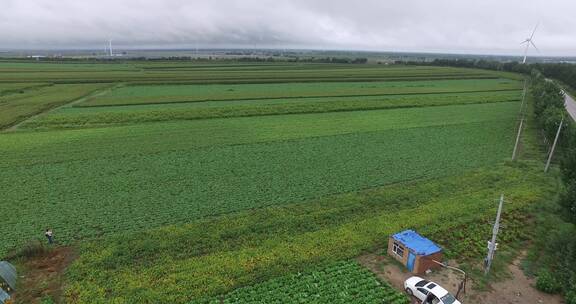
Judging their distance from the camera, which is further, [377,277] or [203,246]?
[203,246]

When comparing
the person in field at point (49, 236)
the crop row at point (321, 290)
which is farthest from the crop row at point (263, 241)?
the person in field at point (49, 236)

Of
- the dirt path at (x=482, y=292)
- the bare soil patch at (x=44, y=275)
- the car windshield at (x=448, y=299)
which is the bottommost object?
the bare soil patch at (x=44, y=275)

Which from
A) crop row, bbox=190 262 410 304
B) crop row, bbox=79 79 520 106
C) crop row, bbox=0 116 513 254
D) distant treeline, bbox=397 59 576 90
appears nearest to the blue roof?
crop row, bbox=190 262 410 304

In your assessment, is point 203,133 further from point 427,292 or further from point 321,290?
point 427,292

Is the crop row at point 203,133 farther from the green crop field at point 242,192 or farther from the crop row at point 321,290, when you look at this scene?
the crop row at point 321,290

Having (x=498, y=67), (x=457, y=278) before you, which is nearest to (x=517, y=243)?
(x=457, y=278)

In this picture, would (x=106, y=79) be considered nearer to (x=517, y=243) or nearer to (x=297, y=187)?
(x=297, y=187)

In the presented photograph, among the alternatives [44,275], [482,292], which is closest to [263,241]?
[44,275]
